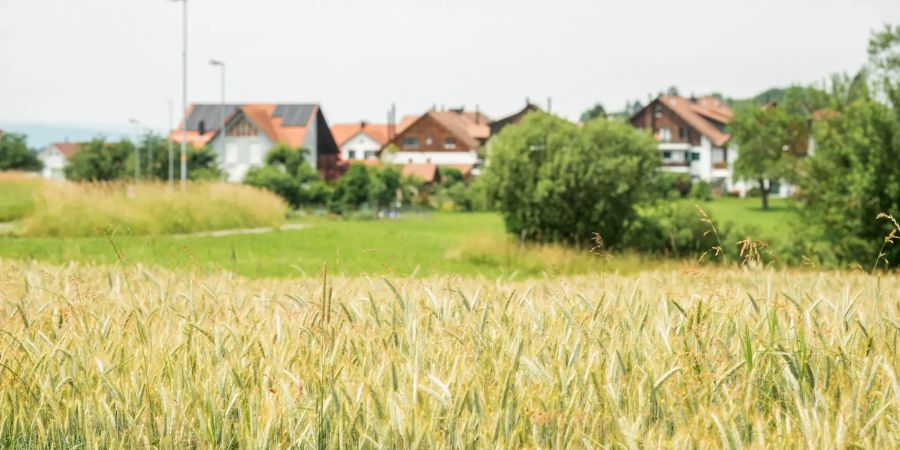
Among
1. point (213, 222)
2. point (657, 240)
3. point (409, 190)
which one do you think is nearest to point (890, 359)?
point (657, 240)

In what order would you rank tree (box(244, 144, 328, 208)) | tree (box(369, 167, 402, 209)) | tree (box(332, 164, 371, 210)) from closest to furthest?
tree (box(244, 144, 328, 208)) → tree (box(332, 164, 371, 210)) → tree (box(369, 167, 402, 209))

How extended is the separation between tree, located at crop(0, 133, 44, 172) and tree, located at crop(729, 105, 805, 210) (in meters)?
49.0

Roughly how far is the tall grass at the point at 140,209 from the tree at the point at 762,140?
1676 inches

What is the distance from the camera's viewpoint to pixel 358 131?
86.4 m

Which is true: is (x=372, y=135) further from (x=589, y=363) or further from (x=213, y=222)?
(x=589, y=363)

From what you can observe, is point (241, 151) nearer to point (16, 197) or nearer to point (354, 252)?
point (16, 197)

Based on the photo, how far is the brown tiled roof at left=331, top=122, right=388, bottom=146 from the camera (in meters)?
86.8

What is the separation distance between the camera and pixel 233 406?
10.3 ft

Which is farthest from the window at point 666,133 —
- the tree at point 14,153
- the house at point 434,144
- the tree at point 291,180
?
the tree at point 14,153

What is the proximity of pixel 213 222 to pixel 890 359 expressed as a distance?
21.7 m

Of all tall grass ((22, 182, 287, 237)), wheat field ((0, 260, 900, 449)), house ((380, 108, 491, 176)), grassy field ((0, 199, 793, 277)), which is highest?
house ((380, 108, 491, 176))

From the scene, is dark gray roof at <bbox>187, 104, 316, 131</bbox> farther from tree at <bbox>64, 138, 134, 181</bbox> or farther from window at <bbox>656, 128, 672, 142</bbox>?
window at <bbox>656, 128, 672, 142</bbox>

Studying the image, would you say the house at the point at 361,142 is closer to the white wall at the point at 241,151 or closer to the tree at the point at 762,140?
the white wall at the point at 241,151

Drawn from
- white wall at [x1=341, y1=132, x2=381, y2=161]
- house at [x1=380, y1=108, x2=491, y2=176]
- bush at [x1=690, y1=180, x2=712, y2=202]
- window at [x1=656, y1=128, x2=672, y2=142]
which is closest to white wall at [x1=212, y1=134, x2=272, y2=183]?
house at [x1=380, y1=108, x2=491, y2=176]
